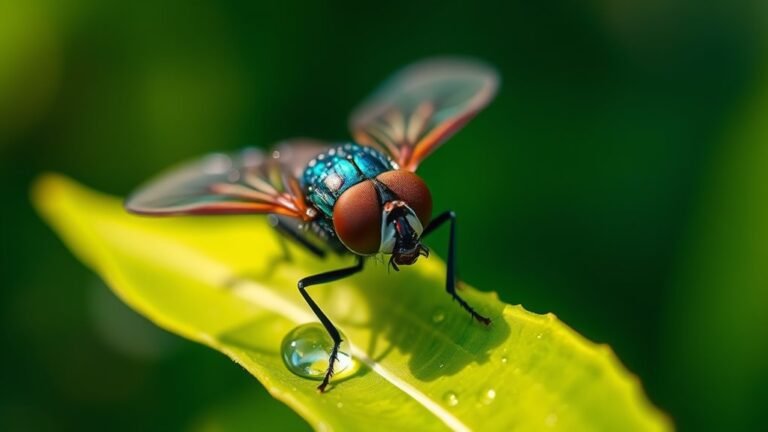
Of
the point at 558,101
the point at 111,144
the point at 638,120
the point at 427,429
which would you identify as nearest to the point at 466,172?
the point at 558,101

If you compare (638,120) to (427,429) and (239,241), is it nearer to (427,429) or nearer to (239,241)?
(239,241)

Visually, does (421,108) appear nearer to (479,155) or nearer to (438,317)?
(479,155)

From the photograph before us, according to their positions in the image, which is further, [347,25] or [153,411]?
[347,25]

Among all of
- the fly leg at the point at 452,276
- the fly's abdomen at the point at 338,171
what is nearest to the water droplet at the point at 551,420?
the fly leg at the point at 452,276

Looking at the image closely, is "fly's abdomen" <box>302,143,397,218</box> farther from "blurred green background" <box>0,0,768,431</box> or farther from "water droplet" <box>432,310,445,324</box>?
"blurred green background" <box>0,0,768,431</box>

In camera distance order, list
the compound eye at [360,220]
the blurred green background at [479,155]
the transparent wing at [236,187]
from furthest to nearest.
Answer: the blurred green background at [479,155]
the transparent wing at [236,187]
the compound eye at [360,220]

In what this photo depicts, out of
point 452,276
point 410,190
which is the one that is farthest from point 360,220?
point 452,276

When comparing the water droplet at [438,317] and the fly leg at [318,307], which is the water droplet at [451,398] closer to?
the fly leg at [318,307]

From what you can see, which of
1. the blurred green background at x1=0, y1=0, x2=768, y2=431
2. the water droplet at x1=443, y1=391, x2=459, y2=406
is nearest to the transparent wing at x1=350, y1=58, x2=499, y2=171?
the blurred green background at x1=0, y1=0, x2=768, y2=431
